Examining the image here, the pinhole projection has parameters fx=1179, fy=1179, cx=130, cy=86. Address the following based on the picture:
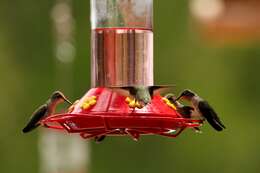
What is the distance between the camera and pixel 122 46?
17.6ft

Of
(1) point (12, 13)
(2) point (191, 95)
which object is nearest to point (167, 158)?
(1) point (12, 13)

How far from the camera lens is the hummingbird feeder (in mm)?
4938

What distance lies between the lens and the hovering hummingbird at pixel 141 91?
16.3 feet

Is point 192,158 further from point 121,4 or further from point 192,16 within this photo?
point 121,4

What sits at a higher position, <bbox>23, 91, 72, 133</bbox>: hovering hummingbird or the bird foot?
the bird foot

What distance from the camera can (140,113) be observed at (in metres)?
4.91

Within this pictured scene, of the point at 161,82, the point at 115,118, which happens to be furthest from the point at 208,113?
the point at 161,82

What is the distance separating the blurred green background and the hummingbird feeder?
9635 millimetres

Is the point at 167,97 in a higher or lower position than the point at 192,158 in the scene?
higher

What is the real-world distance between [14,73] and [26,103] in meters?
0.52

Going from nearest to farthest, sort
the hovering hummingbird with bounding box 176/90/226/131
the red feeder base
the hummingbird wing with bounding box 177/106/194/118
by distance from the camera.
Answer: the red feeder base
the hummingbird wing with bounding box 177/106/194/118
the hovering hummingbird with bounding box 176/90/226/131

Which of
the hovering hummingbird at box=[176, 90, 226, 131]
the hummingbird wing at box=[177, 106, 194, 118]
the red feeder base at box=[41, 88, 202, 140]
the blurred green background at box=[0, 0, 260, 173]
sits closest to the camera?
the red feeder base at box=[41, 88, 202, 140]

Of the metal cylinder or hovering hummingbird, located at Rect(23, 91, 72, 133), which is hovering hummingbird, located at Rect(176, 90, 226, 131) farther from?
hovering hummingbird, located at Rect(23, 91, 72, 133)

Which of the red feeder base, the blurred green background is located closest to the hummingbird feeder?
the red feeder base
